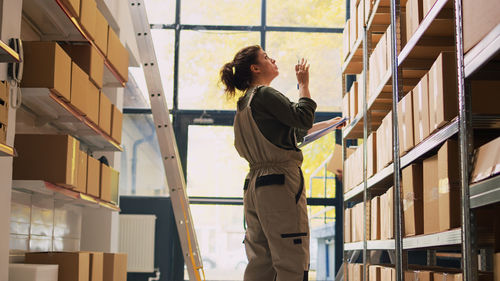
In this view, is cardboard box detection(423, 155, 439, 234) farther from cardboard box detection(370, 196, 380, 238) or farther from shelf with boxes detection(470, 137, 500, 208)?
cardboard box detection(370, 196, 380, 238)

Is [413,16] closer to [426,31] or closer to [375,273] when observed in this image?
[426,31]

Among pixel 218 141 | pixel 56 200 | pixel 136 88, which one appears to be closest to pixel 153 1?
pixel 136 88

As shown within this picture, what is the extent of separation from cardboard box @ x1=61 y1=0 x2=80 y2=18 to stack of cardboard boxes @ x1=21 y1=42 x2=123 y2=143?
203 millimetres

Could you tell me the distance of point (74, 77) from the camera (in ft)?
10.5

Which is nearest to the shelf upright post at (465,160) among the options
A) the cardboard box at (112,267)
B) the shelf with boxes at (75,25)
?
the shelf with boxes at (75,25)

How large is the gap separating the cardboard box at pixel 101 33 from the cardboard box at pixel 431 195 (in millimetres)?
2063

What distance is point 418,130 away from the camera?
251 centimetres

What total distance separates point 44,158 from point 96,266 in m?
0.78

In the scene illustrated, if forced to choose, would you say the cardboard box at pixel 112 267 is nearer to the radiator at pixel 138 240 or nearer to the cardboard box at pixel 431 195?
the cardboard box at pixel 431 195

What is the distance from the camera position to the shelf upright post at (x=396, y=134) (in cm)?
281

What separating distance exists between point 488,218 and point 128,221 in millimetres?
4949

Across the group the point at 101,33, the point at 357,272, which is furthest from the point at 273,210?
the point at 101,33

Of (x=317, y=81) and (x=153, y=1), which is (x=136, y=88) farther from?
(x=317, y=81)

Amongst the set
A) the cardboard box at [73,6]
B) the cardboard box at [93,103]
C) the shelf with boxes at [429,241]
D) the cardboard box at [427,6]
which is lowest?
the shelf with boxes at [429,241]
